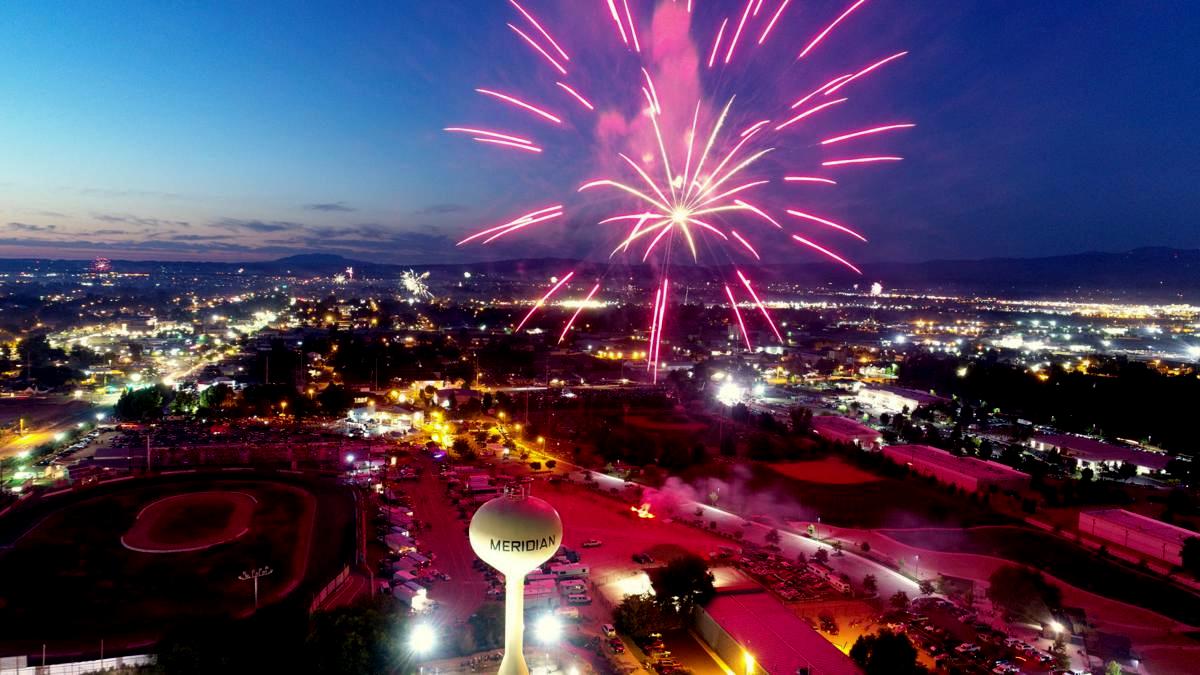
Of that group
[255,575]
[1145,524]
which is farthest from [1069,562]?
[255,575]

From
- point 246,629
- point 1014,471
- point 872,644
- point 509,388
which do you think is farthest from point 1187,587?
point 509,388

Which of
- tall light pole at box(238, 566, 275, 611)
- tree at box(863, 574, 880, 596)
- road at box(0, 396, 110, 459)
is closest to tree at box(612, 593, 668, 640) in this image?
tree at box(863, 574, 880, 596)

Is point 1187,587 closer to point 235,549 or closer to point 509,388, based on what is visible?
point 235,549

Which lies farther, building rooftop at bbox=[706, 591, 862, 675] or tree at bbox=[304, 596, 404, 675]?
building rooftop at bbox=[706, 591, 862, 675]

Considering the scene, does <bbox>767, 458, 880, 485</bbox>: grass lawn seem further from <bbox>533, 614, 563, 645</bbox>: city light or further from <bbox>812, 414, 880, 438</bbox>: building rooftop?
<bbox>533, 614, 563, 645</bbox>: city light

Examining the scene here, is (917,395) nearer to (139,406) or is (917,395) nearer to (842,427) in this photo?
(842,427)
